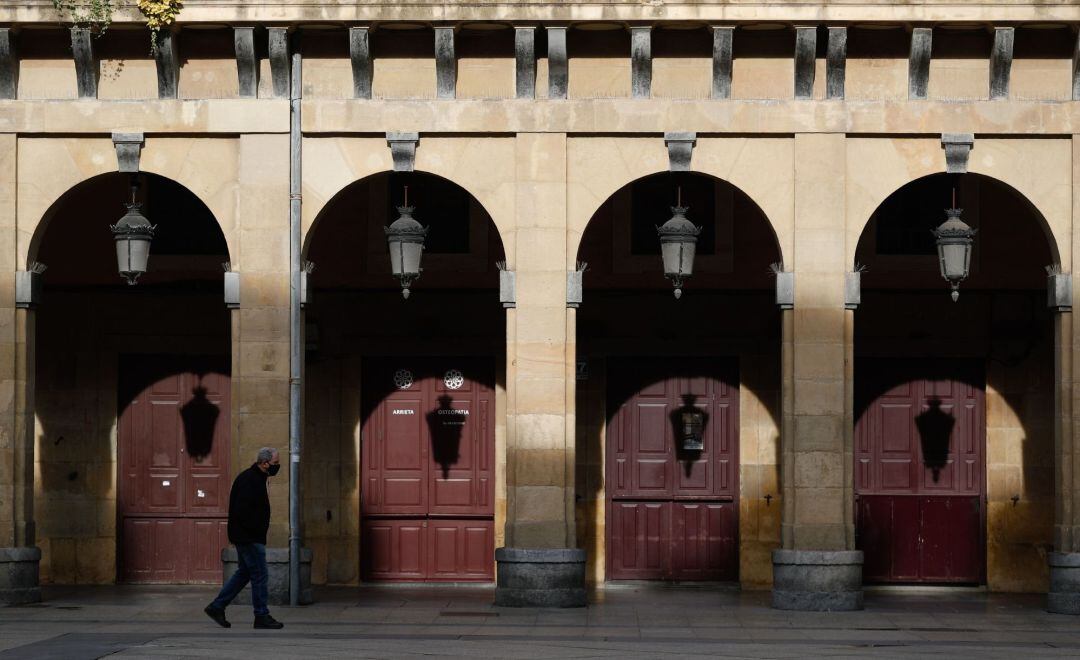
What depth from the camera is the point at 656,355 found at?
2361 centimetres

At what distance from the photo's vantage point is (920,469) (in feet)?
77.6

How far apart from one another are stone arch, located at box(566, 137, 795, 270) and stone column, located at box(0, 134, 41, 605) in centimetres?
628

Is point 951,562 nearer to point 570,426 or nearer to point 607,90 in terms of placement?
point 570,426

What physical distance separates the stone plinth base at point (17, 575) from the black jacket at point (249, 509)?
12.7ft

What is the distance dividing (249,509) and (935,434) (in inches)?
390

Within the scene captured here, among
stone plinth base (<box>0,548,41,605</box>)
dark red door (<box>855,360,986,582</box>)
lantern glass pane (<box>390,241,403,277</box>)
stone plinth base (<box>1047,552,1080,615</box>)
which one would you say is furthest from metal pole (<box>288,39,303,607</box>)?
stone plinth base (<box>1047,552,1080,615</box>)

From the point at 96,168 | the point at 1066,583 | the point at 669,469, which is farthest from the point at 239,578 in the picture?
the point at 1066,583

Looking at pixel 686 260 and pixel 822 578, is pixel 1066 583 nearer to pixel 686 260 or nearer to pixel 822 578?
pixel 822 578

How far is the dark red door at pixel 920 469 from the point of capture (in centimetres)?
2353

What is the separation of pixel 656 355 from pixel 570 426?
11.2 ft

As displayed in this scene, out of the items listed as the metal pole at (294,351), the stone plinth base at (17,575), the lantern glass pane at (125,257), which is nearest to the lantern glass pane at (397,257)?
the metal pole at (294,351)

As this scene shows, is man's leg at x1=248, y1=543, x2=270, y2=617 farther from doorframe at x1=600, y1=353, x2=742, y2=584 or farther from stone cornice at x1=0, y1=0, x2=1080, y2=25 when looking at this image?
doorframe at x1=600, y1=353, x2=742, y2=584

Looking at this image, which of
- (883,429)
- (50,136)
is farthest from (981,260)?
(50,136)

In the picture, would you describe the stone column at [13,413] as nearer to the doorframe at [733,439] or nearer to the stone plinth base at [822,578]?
the doorframe at [733,439]
